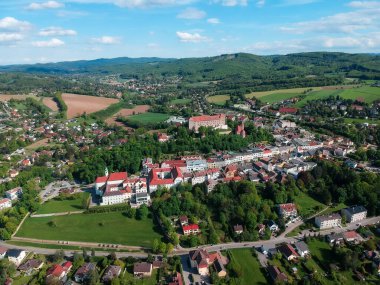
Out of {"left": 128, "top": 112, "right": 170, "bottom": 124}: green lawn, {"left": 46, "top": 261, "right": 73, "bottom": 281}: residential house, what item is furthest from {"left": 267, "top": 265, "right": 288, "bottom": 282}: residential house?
{"left": 128, "top": 112, "right": 170, "bottom": 124}: green lawn

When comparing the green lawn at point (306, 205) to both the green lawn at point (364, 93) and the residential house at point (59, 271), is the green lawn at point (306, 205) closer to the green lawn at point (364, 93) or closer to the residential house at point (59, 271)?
the residential house at point (59, 271)

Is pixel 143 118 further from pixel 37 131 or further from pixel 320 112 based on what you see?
pixel 320 112

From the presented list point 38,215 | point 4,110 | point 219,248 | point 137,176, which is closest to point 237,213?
point 219,248

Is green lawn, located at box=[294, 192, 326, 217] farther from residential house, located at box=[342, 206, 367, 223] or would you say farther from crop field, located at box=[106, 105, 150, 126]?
crop field, located at box=[106, 105, 150, 126]

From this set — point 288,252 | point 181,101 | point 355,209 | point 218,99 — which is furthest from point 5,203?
point 218,99

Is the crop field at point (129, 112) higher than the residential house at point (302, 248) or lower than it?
higher

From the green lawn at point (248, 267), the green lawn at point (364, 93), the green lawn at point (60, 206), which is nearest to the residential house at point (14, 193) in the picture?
the green lawn at point (60, 206)

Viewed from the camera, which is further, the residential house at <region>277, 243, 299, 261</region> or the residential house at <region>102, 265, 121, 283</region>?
the residential house at <region>277, 243, 299, 261</region>
